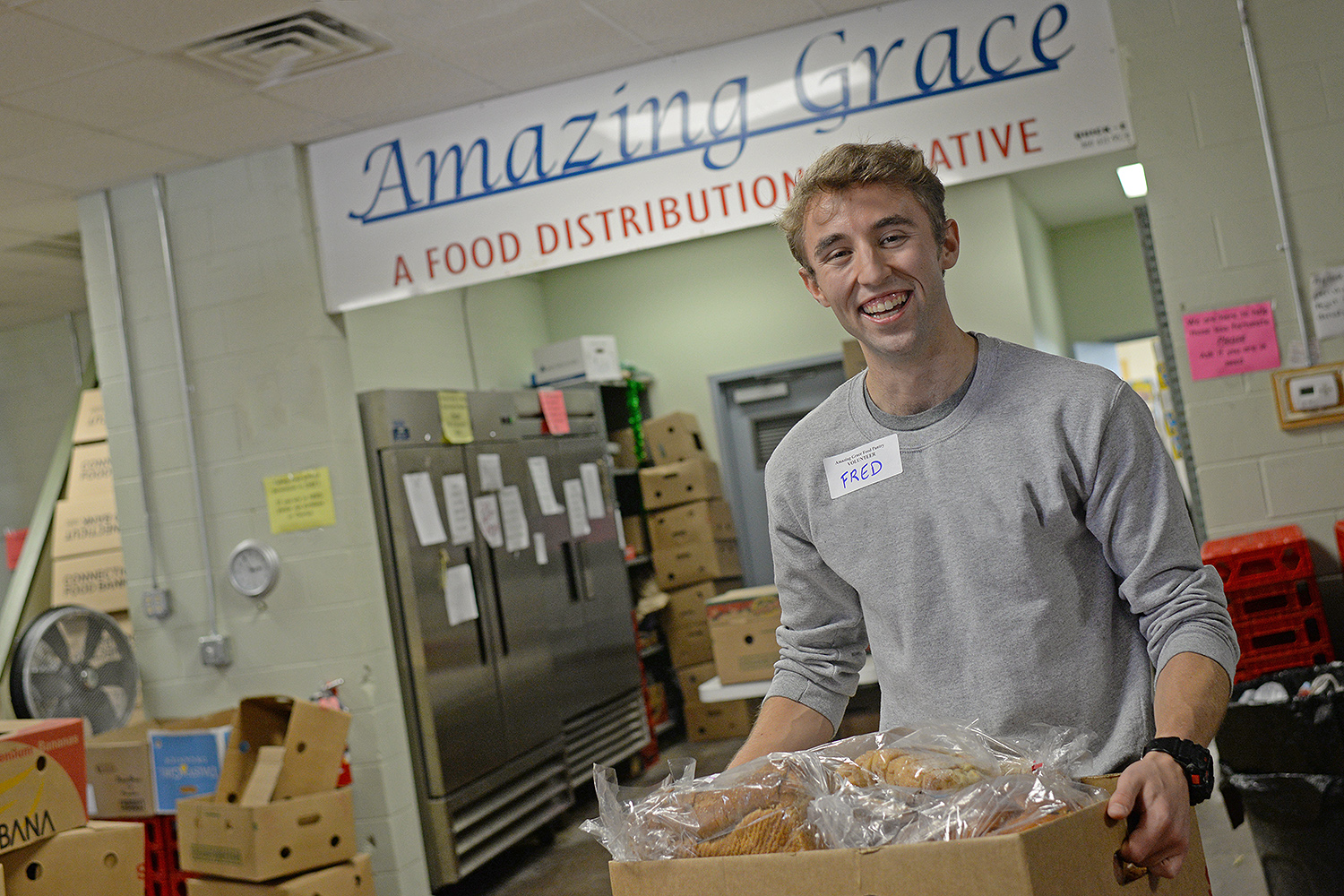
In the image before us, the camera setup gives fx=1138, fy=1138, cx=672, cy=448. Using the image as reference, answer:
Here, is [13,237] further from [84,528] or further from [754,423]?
[754,423]

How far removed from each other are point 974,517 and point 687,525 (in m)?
5.73

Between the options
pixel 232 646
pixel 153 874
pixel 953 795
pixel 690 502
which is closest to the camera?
pixel 953 795

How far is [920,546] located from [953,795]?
1.56 feet

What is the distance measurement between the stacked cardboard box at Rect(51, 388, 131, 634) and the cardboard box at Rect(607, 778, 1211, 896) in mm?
5299

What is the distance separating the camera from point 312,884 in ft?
12.1

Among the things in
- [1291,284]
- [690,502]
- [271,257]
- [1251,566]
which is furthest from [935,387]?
[690,502]

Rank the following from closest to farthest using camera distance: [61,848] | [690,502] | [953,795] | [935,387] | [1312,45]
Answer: [953,795], [935,387], [61,848], [1312,45], [690,502]

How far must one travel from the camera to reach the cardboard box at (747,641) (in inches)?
149

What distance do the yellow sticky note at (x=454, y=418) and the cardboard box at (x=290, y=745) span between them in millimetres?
1509

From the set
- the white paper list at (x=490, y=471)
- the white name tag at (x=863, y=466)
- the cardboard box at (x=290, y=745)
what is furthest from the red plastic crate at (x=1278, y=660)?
the white paper list at (x=490, y=471)

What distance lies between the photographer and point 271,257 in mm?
4391

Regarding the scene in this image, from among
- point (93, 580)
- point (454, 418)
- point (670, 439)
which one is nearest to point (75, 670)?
point (93, 580)

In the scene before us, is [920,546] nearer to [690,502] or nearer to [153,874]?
[153,874]

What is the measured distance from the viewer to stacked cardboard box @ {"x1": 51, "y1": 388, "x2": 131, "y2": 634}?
5582 mm
